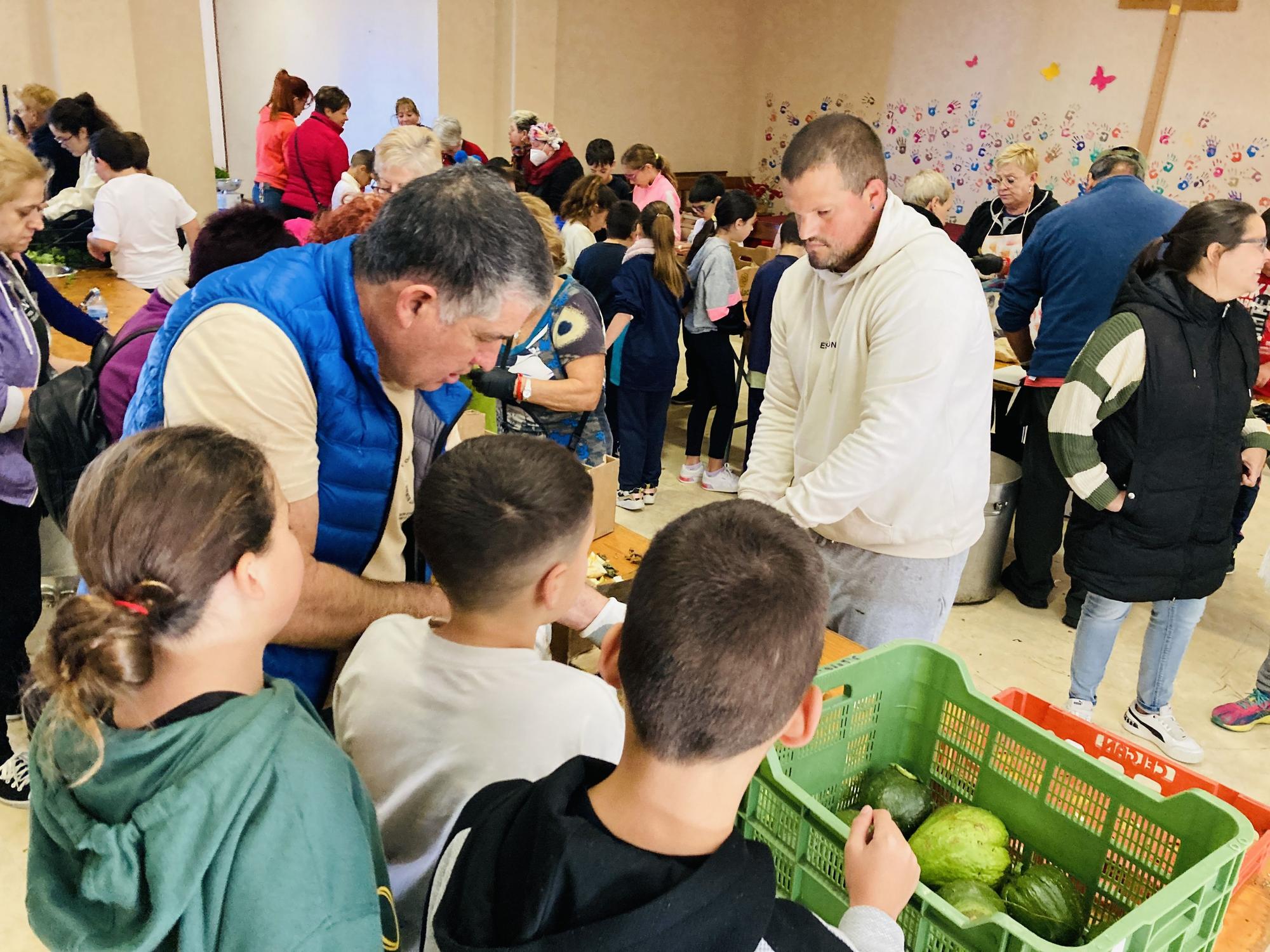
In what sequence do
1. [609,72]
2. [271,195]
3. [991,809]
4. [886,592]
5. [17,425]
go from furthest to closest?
[609,72]
[271,195]
[17,425]
[886,592]
[991,809]

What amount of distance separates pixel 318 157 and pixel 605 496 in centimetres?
504

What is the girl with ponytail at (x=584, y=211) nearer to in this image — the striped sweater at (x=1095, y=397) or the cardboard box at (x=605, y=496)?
the cardboard box at (x=605, y=496)

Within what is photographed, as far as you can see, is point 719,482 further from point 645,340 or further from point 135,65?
point 135,65

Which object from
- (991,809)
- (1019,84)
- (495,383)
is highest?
(1019,84)

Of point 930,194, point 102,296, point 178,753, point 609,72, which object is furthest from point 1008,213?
point 609,72

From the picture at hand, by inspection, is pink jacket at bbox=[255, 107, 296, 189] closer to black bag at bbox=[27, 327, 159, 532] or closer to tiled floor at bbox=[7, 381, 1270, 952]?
tiled floor at bbox=[7, 381, 1270, 952]

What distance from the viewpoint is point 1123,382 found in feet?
8.87

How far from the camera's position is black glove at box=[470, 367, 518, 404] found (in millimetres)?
3146

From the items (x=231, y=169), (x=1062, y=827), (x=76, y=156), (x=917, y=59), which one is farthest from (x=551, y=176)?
(x=231, y=169)

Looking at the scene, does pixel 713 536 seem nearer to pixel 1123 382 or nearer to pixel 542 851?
pixel 542 851

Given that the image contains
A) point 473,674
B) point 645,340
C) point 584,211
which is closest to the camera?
point 473,674

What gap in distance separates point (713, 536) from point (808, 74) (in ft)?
34.9

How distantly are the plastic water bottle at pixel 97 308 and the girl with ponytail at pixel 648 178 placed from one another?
3395mm

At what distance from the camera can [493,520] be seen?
1396 mm
